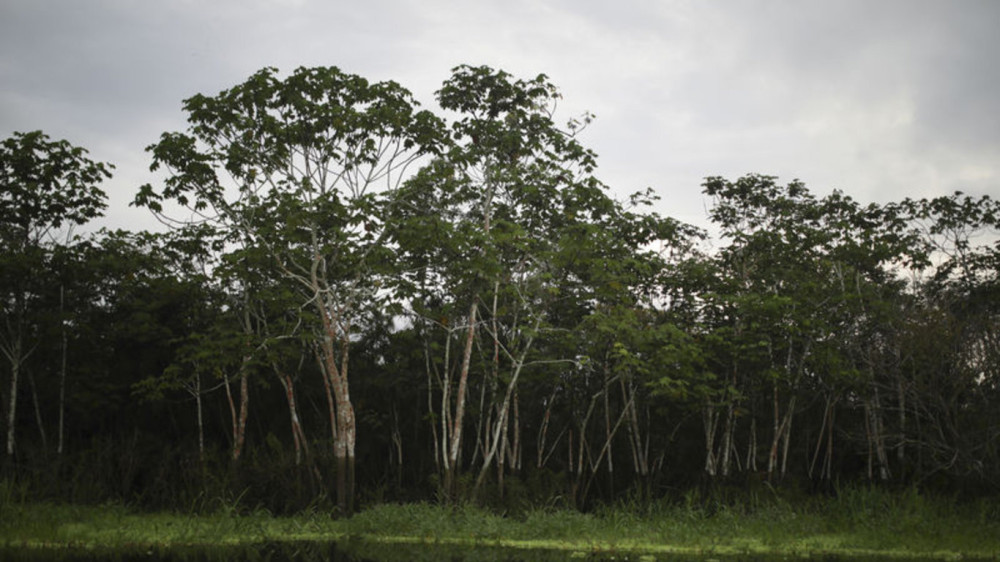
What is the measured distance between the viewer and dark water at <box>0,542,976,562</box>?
31.4 ft

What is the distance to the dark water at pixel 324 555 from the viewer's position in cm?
958

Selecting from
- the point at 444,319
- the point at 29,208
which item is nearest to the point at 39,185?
the point at 29,208

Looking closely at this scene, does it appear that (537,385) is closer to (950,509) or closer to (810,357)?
(810,357)

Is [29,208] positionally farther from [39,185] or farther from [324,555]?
[324,555]

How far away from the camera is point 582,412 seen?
18.8 m

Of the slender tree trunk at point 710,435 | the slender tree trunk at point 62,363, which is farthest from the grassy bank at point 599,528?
the slender tree trunk at point 62,363

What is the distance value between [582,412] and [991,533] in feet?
31.3

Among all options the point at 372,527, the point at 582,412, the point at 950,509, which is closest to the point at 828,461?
the point at 582,412

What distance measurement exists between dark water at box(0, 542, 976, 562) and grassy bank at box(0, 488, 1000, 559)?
1.17 feet

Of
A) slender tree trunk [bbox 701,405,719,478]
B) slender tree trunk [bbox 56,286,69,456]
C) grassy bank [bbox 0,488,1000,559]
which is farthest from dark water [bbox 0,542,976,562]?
slender tree trunk [bbox 56,286,69,456]

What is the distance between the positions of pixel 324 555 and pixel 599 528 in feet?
14.7

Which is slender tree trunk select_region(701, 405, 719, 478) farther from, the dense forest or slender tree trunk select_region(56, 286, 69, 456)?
slender tree trunk select_region(56, 286, 69, 456)

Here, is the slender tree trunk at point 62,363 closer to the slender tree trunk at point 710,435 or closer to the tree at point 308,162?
the tree at point 308,162

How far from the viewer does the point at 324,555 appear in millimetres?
10133
